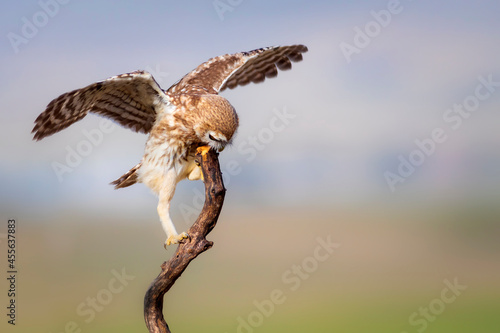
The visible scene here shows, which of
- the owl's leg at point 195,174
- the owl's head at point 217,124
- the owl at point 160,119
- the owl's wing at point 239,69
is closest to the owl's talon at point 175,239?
the owl at point 160,119

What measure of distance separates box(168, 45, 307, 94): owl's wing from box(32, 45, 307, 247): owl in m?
0.04

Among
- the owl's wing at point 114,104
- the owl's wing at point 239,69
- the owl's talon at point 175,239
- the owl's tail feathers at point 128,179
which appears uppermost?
the owl's wing at point 239,69

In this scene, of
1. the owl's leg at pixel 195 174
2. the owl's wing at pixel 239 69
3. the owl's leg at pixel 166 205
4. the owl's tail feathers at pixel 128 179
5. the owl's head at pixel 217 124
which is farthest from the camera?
the owl's wing at pixel 239 69

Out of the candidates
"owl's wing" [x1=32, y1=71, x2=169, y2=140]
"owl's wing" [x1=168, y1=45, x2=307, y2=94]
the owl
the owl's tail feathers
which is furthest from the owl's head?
the owl's tail feathers

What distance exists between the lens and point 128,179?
6.52m

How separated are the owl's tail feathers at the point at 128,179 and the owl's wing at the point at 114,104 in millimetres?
464

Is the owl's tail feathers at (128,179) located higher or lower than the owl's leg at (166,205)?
higher

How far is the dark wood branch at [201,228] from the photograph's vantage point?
563 cm

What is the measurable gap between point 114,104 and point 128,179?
876mm

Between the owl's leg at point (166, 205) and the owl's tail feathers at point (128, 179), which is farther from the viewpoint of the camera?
the owl's tail feathers at point (128, 179)

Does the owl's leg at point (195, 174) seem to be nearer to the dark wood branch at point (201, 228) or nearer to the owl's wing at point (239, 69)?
the dark wood branch at point (201, 228)

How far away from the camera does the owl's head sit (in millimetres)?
5512

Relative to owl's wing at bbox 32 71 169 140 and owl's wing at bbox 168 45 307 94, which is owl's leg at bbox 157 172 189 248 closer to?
owl's wing at bbox 32 71 169 140

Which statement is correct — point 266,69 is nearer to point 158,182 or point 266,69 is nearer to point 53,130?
point 158,182
